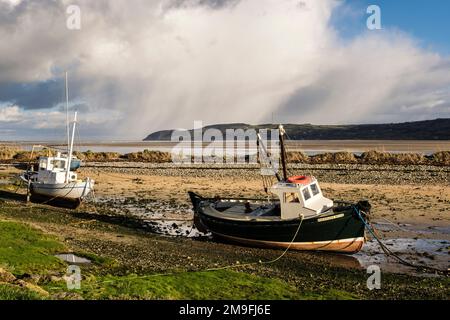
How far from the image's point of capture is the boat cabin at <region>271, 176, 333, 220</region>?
22.4 metres

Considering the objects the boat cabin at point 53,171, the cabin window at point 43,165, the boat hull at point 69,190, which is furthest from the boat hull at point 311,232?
the cabin window at point 43,165

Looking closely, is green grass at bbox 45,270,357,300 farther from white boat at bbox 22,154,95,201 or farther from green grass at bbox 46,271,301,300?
white boat at bbox 22,154,95,201

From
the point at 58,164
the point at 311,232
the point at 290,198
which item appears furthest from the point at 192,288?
the point at 58,164

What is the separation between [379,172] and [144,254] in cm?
4400

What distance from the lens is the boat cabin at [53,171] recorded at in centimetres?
3721

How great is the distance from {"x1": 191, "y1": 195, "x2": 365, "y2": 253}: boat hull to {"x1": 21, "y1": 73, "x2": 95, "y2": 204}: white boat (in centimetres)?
1656

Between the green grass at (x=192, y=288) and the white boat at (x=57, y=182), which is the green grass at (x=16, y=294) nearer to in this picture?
the green grass at (x=192, y=288)

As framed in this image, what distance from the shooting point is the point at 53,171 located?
37.6m

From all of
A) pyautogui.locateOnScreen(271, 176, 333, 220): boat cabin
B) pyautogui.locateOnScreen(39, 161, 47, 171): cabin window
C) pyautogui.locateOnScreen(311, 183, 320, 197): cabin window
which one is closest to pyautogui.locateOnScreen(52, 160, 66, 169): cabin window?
pyautogui.locateOnScreen(39, 161, 47, 171): cabin window

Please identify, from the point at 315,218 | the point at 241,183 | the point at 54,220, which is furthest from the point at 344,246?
the point at 241,183

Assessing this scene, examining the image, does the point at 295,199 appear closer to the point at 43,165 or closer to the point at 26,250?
the point at 26,250

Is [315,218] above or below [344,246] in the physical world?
above
